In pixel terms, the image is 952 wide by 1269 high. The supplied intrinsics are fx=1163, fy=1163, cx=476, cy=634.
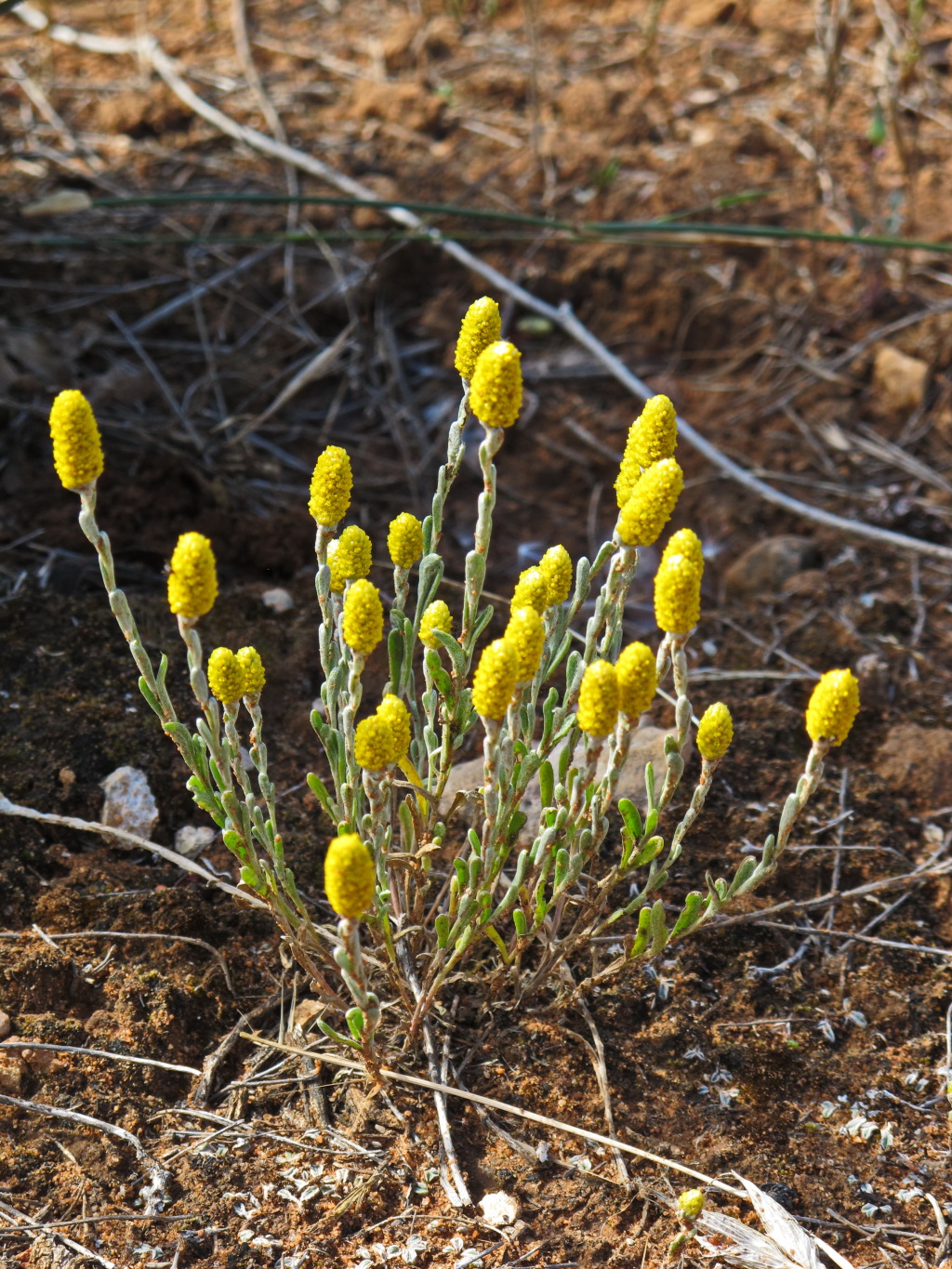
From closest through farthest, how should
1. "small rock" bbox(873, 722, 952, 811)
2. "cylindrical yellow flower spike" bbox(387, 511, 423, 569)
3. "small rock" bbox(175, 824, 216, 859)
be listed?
"cylindrical yellow flower spike" bbox(387, 511, 423, 569), "small rock" bbox(175, 824, 216, 859), "small rock" bbox(873, 722, 952, 811)

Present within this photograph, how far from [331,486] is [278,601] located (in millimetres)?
1265

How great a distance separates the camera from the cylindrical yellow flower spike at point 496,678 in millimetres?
1546

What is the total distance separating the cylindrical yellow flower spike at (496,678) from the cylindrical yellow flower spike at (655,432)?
0.40 meters

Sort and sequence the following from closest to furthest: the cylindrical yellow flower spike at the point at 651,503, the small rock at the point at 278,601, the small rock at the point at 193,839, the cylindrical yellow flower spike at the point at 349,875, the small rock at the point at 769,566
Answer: the cylindrical yellow flower spike at the point at 349,875, the cylindrical yellow flower spike at the point at 651,503, the small rock at the point at 193,839, the small rock at the point at 278,601, the small rock at the point at 769,566

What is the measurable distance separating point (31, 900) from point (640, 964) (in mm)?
1179

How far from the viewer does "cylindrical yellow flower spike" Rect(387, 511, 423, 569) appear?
188cm

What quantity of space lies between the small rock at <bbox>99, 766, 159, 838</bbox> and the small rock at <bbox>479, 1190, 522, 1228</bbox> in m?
1.02

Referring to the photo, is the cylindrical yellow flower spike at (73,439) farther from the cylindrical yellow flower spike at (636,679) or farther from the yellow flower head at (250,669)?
the cylindrical yellow flower spike at (636,679)

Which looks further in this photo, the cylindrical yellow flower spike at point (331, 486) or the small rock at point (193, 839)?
the small rock at point (193, 839)

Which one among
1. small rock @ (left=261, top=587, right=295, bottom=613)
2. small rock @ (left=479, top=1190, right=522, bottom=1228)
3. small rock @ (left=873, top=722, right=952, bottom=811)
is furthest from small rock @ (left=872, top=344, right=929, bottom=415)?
small rock @ (left=479, top=1190, right=522, bottom=1228)

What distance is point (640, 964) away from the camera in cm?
224

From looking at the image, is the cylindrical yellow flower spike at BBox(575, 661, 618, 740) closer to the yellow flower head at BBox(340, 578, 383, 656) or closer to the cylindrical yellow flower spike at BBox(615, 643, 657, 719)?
the cylindrical yellow flower spike at BBox(615, 643, 657, 719)

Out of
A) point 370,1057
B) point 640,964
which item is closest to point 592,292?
point 640,964

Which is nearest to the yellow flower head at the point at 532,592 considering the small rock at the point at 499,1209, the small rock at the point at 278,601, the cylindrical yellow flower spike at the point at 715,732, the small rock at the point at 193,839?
the cylindrical yellow flower spike at the point at 715,732
